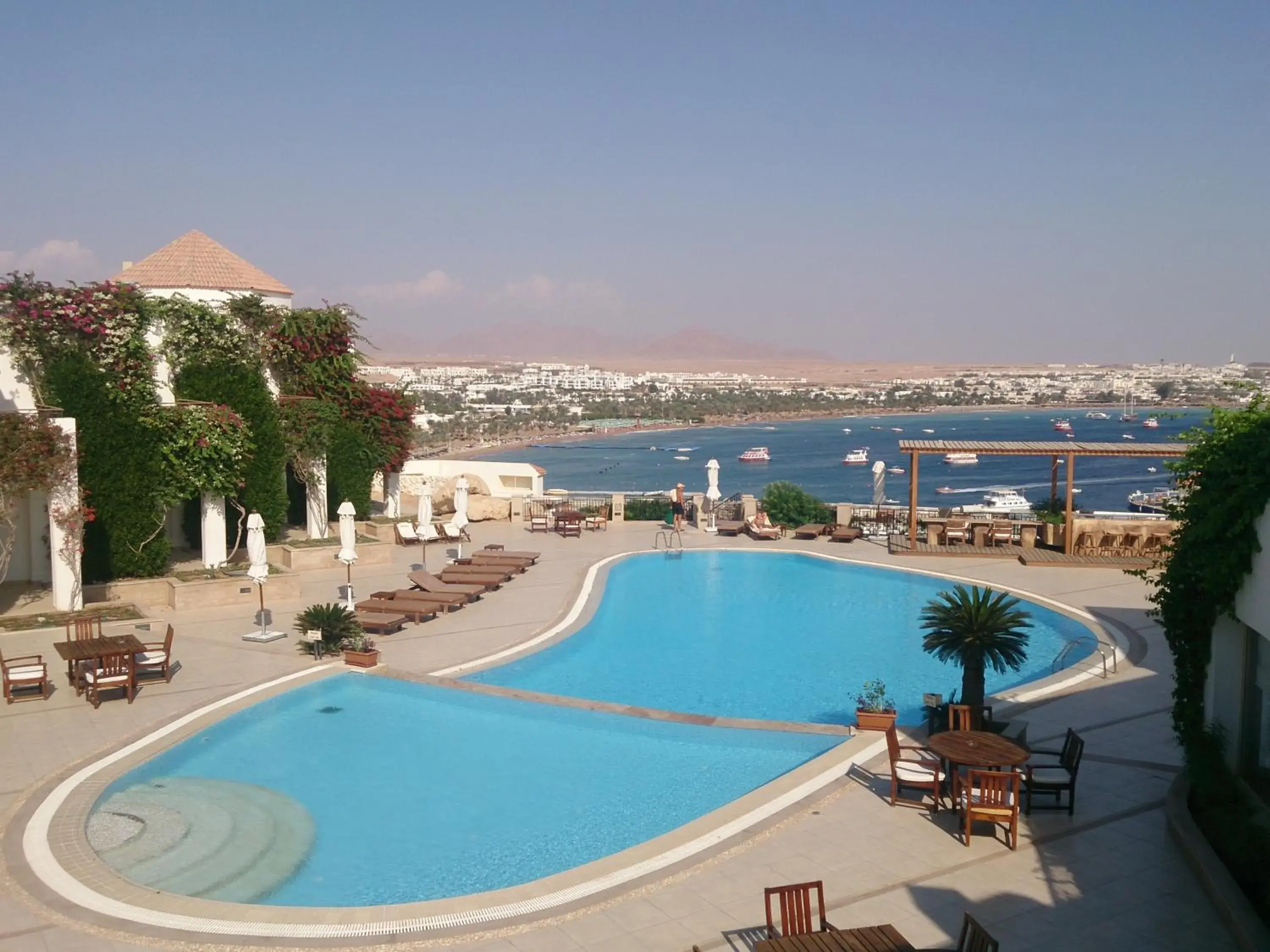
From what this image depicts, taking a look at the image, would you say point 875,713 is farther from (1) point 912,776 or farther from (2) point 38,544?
(2) point 38,544

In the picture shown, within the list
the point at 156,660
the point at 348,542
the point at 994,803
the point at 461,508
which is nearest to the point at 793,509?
the point at 461,508

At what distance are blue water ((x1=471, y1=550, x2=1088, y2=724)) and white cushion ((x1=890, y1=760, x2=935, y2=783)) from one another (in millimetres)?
3214

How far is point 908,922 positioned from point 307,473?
62.1 ft

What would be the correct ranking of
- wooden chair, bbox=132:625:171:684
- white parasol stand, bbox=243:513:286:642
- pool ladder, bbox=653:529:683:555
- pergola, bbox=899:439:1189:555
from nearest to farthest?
wooden chair, bbox=132:625:171:684
white parasol stand, bbox=243:513:286:642
pergola, bbox=899:439:1189:555
pool ladder, bbox=653:529:683:555

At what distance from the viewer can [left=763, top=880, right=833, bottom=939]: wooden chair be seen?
20.8ft

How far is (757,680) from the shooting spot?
1472cm

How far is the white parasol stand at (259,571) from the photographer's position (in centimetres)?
1569

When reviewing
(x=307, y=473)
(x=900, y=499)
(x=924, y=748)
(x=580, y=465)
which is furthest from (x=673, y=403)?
(x=924, y=748)

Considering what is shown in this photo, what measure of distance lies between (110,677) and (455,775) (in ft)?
15.8

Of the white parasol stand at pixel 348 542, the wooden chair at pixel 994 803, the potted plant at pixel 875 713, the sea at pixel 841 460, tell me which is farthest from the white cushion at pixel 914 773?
the sea at pixel 841 460

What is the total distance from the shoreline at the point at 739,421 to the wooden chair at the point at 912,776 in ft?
312

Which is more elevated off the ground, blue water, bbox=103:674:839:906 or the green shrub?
the green shrub

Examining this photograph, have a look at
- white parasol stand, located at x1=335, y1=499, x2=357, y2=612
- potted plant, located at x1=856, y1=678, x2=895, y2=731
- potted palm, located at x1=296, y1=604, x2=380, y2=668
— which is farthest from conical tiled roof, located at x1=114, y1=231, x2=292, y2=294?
potted plant, located at x1=856, y1=678, x2=895, y2=731

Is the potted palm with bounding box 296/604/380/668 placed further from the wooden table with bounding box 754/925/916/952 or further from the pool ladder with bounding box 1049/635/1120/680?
the pool ladder with bounding box 1049/635/1120/680
